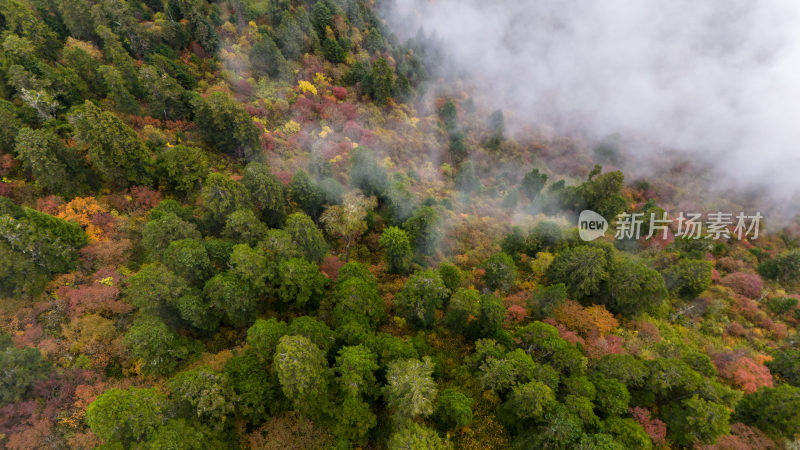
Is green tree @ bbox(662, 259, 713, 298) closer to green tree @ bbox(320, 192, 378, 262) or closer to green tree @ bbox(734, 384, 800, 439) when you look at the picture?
green tree @ bbox(734, 384, 800, 439)

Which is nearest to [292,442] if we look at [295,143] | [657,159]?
[295,143]

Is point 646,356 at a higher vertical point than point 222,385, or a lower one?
higher

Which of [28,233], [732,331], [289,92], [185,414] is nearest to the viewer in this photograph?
[185,414]

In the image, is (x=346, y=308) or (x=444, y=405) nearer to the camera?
(x=444, y=405)

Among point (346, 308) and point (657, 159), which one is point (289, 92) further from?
point (657, 159)

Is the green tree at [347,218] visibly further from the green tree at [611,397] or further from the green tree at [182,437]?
the green tree at [611,397]

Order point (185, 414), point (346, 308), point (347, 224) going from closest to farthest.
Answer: point (185, 414) < point (346, 308) < point (347, 224)
